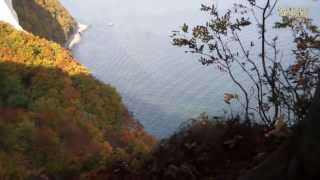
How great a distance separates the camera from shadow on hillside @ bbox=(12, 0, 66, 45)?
71.4 meters

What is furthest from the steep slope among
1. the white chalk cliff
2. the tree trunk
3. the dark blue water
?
the tree trunk

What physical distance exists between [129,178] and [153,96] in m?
47.3

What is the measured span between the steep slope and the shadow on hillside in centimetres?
2780

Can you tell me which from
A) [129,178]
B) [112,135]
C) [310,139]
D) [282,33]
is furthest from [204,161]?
[282,33]

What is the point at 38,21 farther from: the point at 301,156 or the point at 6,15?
the point at 301,156

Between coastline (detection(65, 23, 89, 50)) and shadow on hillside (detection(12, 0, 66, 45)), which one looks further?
coastline (detection(65, 23, 89, 50))

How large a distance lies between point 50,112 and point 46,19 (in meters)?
53.5

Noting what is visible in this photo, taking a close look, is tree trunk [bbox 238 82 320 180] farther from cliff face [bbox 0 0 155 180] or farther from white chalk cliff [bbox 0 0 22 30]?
white chalk cliff [bbox 0 0 22 30]

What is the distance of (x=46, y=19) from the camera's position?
8094 centimetres

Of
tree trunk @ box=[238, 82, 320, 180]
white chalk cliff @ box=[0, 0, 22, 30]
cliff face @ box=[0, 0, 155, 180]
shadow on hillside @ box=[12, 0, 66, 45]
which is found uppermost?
shadow on hillside @ box=[12, 0, 66, 45]

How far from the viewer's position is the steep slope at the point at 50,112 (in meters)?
24.1

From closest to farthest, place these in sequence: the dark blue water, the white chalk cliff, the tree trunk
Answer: the tree trunk
the white chalk cliff
the dark blue water

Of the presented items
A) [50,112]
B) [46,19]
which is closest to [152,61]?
[46,19]

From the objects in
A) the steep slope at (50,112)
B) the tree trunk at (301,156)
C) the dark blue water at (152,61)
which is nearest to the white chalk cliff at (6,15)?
the steep slope at (50,112)
